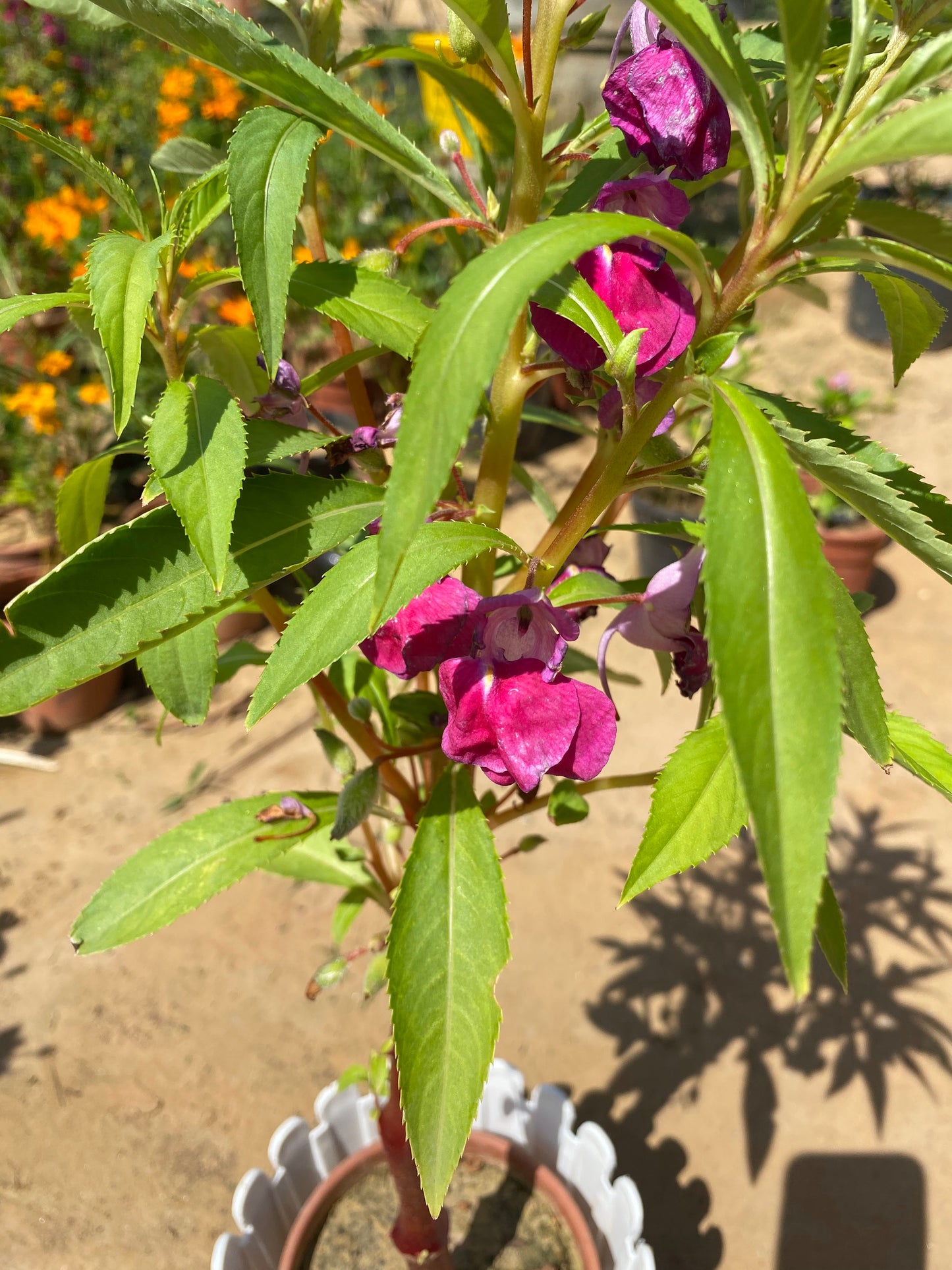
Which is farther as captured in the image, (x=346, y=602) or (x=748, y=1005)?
(x=748, y=1005)

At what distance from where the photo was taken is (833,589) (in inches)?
18.1

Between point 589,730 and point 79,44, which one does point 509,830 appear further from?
point 79,44

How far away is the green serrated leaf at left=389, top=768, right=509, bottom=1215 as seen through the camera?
0.57m

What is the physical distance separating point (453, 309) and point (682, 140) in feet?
0.73

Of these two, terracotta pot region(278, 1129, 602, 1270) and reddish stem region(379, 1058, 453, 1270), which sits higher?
reddish stem region(379, 1058, 453, 1270)

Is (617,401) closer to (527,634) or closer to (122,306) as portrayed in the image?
(527,634)

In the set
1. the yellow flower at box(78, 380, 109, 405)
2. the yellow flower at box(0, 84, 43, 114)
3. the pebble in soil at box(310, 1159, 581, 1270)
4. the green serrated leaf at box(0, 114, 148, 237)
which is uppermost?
the yellow flower at box(0, 84, 43, 114)

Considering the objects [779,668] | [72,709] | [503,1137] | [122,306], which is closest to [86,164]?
[122,306]

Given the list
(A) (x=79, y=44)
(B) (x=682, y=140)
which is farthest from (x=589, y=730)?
(A) (x=79, y=44)

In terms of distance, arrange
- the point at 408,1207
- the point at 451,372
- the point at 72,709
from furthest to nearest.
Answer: the point at 72,709 → the point at 408,1207 → the point at 451,372

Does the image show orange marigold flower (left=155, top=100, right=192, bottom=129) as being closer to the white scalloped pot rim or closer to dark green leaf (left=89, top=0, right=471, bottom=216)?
dark green leaf (left=89, top=0, right=471, bottom=216)

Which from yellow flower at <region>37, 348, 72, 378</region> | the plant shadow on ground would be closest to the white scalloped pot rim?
the plant shadow on ground

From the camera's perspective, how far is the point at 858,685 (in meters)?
0.46

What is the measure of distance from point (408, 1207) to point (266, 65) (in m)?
1.04
